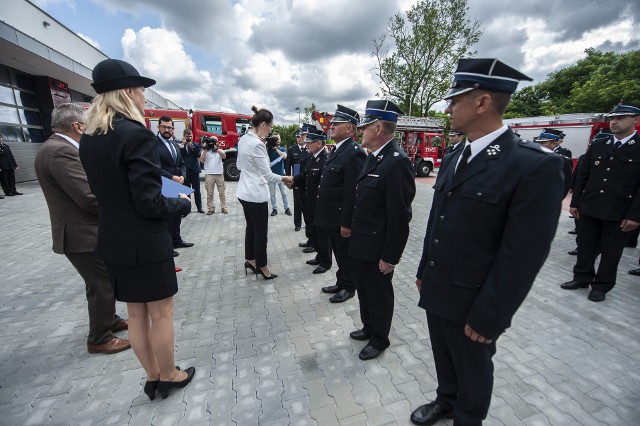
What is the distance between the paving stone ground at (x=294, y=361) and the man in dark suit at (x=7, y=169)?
8104 mm

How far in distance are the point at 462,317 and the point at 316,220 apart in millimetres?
2401

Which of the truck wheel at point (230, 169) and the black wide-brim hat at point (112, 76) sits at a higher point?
the black wide-brim hat at point (112, 76)

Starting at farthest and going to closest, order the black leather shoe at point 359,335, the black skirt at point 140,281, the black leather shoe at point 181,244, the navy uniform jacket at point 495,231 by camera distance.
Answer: the black leather shoe at point 181,244, the black leather shoe at point 359,335, the black skirt at point 140,281, the navy uniform jacket at point 495,231

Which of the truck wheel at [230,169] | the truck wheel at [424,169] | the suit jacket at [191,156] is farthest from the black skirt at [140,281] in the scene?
the truck wheel at [424,169]

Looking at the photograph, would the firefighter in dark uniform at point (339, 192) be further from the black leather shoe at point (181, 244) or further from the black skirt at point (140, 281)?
the black leather shoe at point (181, 244)

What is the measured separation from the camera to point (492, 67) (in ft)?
4.33

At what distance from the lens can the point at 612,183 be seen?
133 inches

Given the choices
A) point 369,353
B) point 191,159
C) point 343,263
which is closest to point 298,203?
point 343,263

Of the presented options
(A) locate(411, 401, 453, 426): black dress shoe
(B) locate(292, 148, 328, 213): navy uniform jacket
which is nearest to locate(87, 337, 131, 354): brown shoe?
(A) locate(411, 401, 453, 426): black dress shoe

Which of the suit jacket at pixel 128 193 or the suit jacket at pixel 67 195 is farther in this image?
the suit jacket at pixel 67 195

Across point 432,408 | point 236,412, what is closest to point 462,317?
point 432,408

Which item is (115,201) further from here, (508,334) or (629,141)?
(629,141)

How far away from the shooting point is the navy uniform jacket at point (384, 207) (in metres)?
2.18

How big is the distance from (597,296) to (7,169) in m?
15.1
